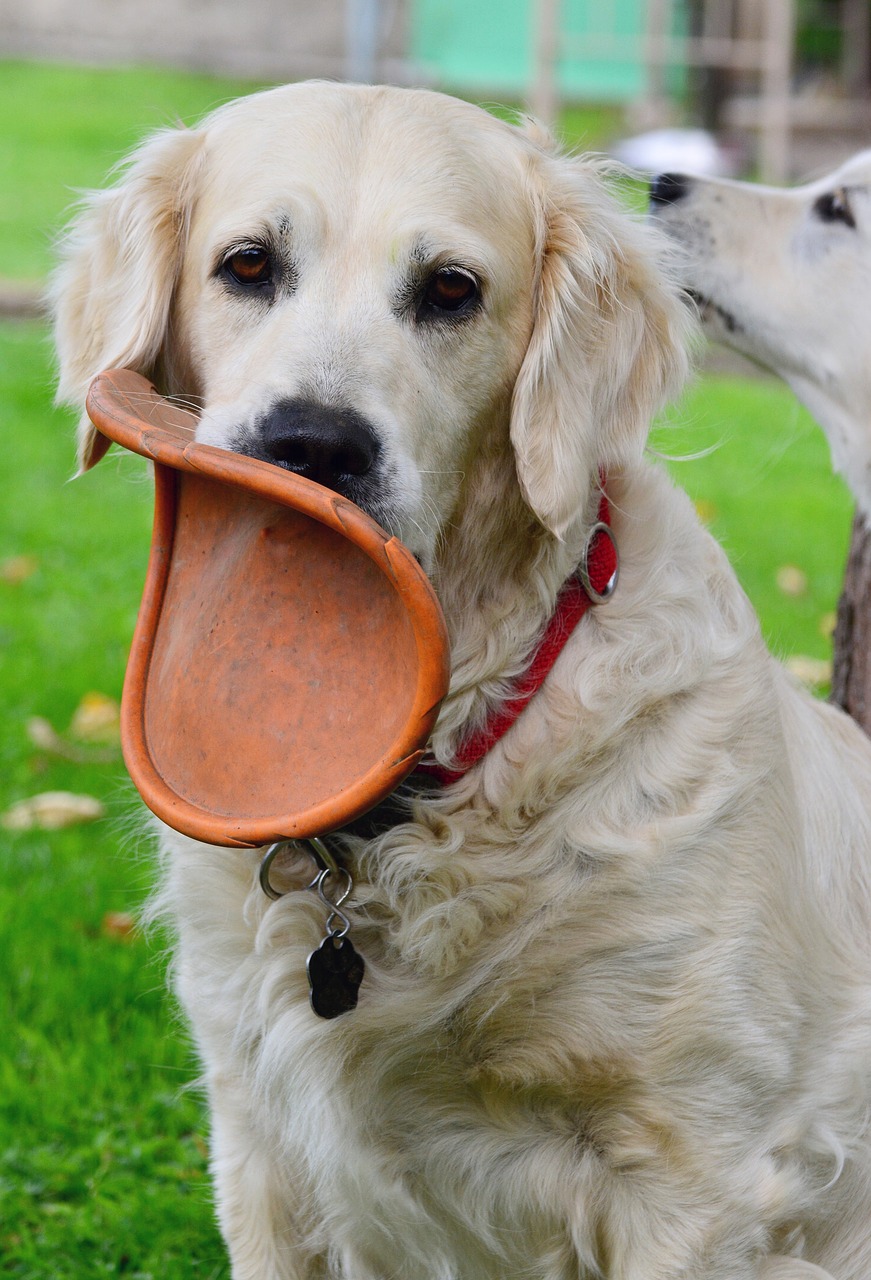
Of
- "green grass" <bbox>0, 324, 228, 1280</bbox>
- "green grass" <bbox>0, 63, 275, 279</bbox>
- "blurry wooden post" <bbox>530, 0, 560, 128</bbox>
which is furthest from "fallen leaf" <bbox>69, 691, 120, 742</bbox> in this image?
"blurry wooden post" <bbox>530, 0, 560, 128</bbox>

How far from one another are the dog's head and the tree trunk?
125 centimetres

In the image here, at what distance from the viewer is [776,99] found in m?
15.3

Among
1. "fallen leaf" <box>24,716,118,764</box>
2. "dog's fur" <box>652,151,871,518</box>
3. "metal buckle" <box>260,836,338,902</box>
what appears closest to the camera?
"metal buckle" <box>260,836,338,902</box>

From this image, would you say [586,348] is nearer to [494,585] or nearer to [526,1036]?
[494,585]

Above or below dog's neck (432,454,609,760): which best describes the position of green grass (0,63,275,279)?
below

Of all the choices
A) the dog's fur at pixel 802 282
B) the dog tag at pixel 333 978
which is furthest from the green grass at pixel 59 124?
the dog tag at pixel 333 978

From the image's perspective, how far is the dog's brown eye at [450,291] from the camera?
88.8 inches

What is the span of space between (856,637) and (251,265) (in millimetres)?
1897

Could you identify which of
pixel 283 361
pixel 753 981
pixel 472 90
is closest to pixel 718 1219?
pixel 753 981

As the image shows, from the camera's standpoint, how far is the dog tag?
2176mm

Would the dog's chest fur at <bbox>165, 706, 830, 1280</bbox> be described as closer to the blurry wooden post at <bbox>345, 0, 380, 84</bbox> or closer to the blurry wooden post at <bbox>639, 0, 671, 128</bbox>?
the blurry wooden post at <bbox>345, 0, 380, 84</bbox>

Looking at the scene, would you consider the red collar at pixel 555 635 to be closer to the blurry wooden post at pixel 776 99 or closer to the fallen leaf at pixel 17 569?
the fallen leaf at pixel 17 569

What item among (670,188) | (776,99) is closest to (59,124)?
(776,99)

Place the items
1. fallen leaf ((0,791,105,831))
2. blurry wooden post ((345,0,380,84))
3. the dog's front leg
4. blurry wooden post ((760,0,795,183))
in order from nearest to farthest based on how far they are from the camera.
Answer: the dog's front leg
fallen leaf ((0,791,105,831))
blurry wooden post ((345,0,380,84))
blurry wooden post ((760,0,795,183))
